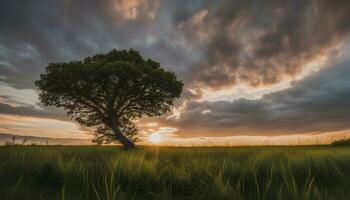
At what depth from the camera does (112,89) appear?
28391 millimetres

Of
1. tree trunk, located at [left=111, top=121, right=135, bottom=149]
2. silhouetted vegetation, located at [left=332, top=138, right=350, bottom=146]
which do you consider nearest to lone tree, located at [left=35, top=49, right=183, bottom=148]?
tree trunk, located at [left=111, top=121, right=135, bottom=149]

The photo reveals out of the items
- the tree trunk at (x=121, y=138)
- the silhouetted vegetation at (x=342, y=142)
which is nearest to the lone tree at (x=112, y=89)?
the tree trunk at (x=121, y=138)

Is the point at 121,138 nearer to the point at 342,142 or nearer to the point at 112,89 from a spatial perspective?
the point at 112,89

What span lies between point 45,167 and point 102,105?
24123mm

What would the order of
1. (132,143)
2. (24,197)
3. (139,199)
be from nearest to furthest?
(24,197), (139,199), (132,143)

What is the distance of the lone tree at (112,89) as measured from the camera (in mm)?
26922

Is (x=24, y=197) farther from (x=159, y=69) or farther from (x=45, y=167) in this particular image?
(x=159, y=69)

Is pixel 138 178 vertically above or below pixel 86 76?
below

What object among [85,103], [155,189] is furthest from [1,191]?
[85,103]

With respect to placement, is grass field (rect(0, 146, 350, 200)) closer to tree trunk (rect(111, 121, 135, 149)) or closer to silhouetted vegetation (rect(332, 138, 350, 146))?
silhouetted vegetation (rect(332, 138, 350, 146))

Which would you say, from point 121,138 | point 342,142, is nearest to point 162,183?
point 342,142

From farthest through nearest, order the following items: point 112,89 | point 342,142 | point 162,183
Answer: point 112,89, point 342,142, point 162,183

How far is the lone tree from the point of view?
2692 cm

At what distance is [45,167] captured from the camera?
6402mm
